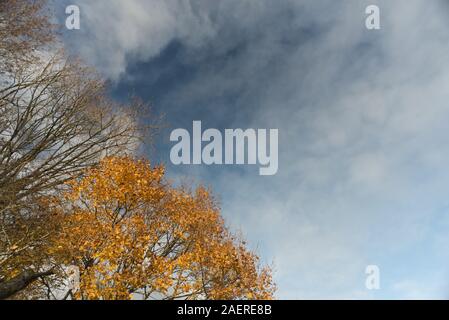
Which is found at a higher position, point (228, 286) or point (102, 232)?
point (102, 232)

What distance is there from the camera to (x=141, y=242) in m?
20.7

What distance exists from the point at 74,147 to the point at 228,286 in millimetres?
11180

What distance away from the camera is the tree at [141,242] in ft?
64.1

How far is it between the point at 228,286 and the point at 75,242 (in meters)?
8.40

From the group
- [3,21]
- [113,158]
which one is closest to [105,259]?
[113,158]

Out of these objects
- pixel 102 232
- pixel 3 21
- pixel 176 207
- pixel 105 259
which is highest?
pixel 3 21

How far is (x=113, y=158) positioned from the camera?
2269 cm

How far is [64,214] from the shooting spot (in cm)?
2197

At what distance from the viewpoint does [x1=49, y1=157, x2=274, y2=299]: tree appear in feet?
64.1

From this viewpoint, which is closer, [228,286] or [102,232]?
[102,232]
